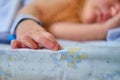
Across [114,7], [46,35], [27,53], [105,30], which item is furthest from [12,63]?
[114,7]

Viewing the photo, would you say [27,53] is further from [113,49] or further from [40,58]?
[113,49]

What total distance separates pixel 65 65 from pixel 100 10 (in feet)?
2.06

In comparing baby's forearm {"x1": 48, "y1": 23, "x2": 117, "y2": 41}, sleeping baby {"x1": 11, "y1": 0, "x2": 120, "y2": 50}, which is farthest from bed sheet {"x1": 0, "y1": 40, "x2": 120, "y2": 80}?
baby's forearm {"x1": 48, "y1": 23, "x2": 117, "y2": 41}

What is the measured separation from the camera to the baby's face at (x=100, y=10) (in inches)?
39.7

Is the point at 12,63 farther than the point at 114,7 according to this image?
No

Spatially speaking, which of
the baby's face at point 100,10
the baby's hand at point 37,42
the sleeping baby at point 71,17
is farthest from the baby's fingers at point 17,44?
the baby's face at point 100,10

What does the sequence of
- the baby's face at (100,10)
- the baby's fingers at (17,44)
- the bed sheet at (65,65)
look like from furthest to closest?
the baby's face at (100,10), the baby's fingers at (17,44), the bed sheet at (65,65)

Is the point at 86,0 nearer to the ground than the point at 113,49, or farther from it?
farther from it

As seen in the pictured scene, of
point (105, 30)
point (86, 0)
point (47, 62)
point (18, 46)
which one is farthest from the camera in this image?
point (86, 0)

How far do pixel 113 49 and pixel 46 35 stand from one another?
0.20m

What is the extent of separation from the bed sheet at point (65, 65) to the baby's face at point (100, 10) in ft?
1.88

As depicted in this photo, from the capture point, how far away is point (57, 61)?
1.50 feet

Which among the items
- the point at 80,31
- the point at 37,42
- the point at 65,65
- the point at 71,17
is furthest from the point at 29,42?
the point at 71,17

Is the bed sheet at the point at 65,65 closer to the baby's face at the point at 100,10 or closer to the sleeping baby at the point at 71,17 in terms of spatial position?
the sleeping baby at the point at 71,17
